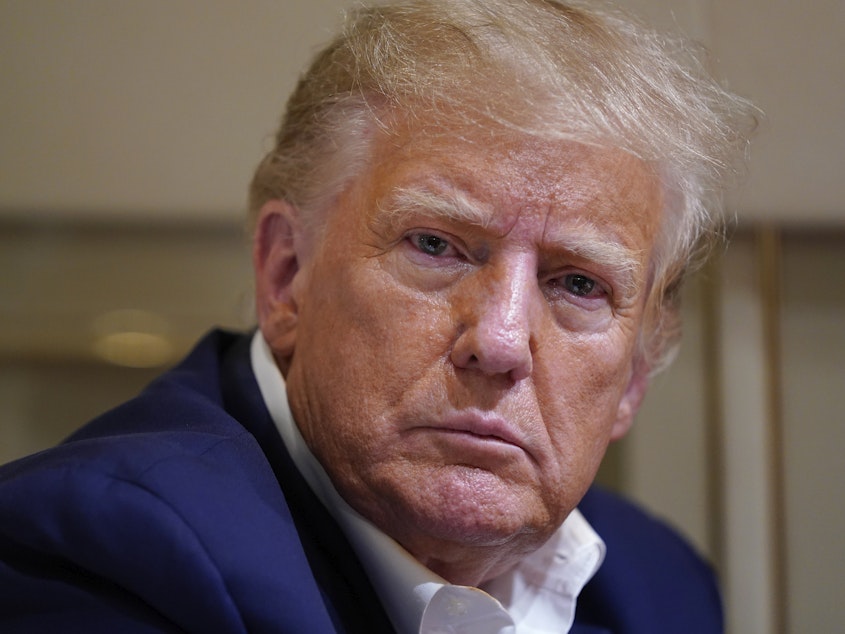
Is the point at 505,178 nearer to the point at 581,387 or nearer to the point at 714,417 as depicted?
the point at 581,387

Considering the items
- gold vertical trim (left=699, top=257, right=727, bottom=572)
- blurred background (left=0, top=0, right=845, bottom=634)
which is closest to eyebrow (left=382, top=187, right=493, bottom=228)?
blurred background (left=0, top=0, right=845, bottom=634)

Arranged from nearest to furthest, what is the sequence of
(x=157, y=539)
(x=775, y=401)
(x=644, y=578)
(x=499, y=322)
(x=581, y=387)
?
(x=157, y=539), (x=499, y=322), (x=581, y=387), (x=644, y=578), (x=775, y=401)

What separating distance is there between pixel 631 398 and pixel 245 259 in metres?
1.00

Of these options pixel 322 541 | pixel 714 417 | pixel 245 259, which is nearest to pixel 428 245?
pixel 322 541

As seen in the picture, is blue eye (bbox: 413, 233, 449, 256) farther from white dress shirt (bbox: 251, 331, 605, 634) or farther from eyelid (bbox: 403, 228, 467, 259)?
white dress shirt (bbox: 251, 331, 605, 634)

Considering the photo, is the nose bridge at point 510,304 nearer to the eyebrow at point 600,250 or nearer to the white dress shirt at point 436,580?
the eyebrow at point 600,250

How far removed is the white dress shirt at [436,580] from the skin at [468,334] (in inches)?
1.2

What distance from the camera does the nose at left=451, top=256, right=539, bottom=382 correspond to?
A: 1.03 meters

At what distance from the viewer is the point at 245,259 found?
203 centimetres

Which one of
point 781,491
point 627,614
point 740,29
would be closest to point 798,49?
point 740,29

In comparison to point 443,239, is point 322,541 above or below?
below

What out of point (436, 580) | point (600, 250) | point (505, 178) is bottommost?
point (436, 580)

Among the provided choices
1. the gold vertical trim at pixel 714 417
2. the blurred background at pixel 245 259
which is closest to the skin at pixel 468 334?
the blurred background at pixel 245 259

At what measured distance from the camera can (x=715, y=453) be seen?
1959 mm
